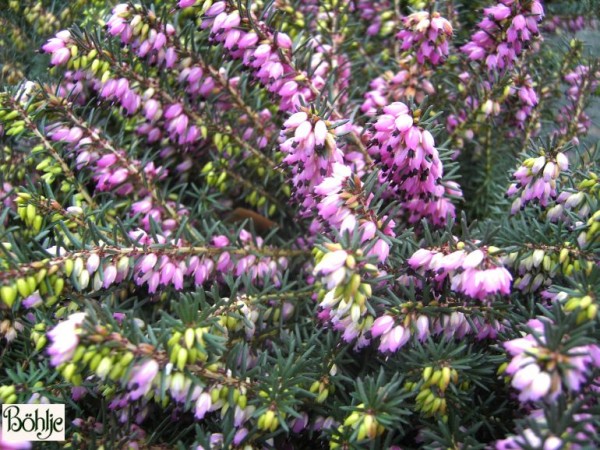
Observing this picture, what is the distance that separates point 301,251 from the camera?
2.41 m

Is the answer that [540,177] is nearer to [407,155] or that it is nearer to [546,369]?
[407,155]

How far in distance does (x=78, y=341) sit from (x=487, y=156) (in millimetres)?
2201

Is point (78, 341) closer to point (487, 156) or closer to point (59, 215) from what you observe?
point (59, 215)

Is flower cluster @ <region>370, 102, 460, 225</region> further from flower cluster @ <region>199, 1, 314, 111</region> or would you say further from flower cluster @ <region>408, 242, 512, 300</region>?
flower cluster @ <region>199, 1, 314, 111</region>

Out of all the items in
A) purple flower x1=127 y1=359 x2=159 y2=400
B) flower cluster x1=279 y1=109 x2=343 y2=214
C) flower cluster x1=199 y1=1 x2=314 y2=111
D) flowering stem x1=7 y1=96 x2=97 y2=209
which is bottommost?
purple flower x1=127 y1=359 x2=159 y2=400

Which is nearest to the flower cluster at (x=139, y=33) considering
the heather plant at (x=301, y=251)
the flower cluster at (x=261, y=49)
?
the heather plant at (x=301, y=251)

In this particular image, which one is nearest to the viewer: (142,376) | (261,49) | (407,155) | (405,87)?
(142,376)

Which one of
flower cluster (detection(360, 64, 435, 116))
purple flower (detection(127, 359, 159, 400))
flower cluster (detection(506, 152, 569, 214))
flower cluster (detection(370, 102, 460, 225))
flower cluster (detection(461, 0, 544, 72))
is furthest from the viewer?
flower cluster (detection(360, 64, 435, 116))

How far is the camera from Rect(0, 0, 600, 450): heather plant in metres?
1.48

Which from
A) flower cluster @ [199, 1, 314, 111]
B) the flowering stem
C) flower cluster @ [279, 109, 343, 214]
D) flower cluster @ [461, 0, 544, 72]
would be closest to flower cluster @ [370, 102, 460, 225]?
flower cluster @ [279, 109, 343, 214]

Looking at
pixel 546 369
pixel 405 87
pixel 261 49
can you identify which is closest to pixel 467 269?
pixel 546 369

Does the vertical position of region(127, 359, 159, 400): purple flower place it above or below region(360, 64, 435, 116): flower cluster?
below

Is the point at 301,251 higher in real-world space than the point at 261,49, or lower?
lower

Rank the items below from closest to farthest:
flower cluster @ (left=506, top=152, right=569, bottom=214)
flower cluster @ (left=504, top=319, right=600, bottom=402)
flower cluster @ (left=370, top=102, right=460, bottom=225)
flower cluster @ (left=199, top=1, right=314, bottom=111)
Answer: flower cluster @ (left=504, top=319, right=600, bottom=402), flower cluster @ (left=370, top=102, right=460, bottom=225), flower cluster @ (left=506, top=152, right=569, bottom=214), flower cluster @ (left=199, top=1, right=314, bottom=111)
